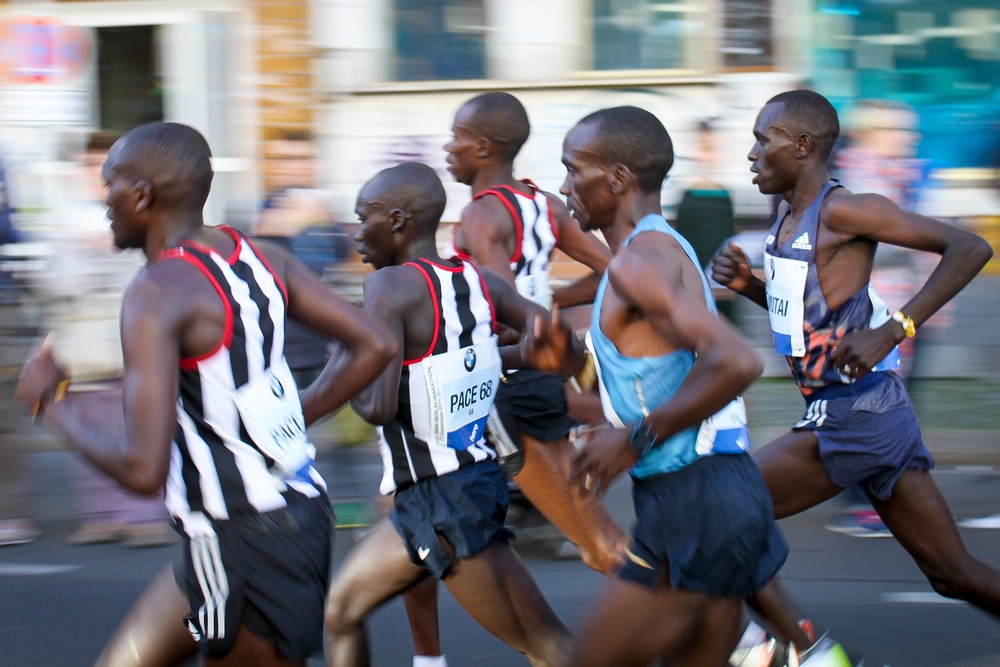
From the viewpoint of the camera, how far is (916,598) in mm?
5590

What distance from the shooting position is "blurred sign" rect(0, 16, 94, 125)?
8.20 metres

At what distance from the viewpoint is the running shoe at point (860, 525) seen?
6531 millimetres

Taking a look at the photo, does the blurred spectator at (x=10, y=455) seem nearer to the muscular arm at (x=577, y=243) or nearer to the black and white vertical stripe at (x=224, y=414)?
the muscular arm at (x=577, y=243)

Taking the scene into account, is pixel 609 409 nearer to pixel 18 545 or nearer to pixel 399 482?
pixel 399 482

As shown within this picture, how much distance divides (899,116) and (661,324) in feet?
26.0

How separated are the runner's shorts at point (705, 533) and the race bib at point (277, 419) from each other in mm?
864

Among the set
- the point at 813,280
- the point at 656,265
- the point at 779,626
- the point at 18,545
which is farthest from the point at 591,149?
the point at 18,545

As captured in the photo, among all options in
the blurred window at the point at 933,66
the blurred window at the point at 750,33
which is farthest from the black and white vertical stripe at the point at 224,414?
the blurred window at the point at 933,66

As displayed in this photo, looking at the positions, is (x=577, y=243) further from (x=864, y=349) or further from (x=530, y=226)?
(x=864, y=349)

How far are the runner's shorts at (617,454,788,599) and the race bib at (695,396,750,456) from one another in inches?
1.0

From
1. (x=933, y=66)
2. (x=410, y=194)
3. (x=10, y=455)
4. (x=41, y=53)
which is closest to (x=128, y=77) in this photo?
(x=41, y=53)

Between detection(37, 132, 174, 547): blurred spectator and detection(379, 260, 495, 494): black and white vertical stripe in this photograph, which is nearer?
detection(379, 260, 495, 494): black and white vertical stripe

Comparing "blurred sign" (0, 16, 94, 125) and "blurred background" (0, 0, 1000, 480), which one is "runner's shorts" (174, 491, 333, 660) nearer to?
"blurred sign" (0, 16, 94, 125)

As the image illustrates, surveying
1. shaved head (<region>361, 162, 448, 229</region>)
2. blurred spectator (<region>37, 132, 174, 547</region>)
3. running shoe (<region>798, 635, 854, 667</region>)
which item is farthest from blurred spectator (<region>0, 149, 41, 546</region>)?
running shoe (<region>798, 635, 854, 667</region>)
